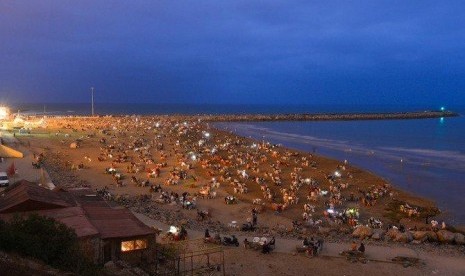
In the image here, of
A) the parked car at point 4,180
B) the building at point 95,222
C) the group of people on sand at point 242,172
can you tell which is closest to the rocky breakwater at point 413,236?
the group of people on sand at point 242,172

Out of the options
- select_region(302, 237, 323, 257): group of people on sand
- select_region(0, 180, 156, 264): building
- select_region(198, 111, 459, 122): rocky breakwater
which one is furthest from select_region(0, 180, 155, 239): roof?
select_region(198, 111, 459, 122): rocky breakwater

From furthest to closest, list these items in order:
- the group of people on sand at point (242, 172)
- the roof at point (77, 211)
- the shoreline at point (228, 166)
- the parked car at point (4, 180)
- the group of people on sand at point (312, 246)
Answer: the shoreline at point (228, 166) → the group of people on sand at point (242, 172) → the parked car at point (4, 180) → the group of people on sand at point (312, 246) → the roof at point (77, 211)

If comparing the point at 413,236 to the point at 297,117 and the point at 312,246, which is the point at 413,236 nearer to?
the point at 312,246

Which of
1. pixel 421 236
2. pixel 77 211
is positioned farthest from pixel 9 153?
pixel 421 236

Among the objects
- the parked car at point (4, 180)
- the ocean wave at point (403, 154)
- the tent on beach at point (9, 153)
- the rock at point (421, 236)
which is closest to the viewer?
the rock at point (421, 236)

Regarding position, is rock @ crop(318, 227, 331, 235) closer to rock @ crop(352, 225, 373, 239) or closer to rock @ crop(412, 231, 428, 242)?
rock @ crop(352, 225, 373, 239)

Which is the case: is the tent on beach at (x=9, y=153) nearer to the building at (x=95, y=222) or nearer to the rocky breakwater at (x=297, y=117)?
the building at (x=95, y=222)
